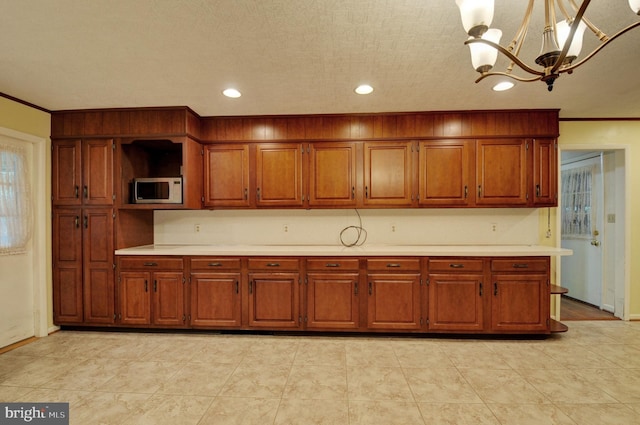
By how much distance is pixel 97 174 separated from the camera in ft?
10.6

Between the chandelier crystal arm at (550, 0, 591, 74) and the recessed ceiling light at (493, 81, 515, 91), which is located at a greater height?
the recessed ceiling light at (493, 81, 515, 91)

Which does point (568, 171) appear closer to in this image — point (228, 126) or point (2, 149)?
point (228, 126)

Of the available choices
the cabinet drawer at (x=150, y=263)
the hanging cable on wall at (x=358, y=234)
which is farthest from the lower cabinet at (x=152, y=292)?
the hanging cable on wall at (x=358, y=234)

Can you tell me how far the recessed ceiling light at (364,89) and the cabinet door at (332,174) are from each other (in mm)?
679

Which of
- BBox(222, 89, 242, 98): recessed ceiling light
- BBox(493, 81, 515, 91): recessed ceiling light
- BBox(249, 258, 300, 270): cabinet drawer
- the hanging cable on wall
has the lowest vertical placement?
BBox(249, 258, 300, 270): cabinet drawer

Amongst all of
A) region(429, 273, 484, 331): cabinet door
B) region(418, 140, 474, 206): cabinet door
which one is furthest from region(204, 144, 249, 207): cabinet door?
region(429, 273, 484, 331): cabinet door

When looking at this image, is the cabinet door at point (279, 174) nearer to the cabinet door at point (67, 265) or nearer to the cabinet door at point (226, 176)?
the cabinet door at point (226, 176)

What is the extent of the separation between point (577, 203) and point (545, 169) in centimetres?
191

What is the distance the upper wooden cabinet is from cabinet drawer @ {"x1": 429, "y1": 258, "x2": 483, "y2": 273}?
3.40m

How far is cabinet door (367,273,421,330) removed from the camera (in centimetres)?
304

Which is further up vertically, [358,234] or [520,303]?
[358,234]

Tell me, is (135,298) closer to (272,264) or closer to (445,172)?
(272,264)

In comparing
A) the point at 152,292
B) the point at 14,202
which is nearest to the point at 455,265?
the point at 152,292

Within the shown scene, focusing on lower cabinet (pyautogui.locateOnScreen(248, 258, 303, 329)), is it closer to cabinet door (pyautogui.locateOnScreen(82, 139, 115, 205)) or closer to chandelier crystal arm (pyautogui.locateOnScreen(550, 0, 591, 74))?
cabinet door (pyautogui.locateOnScreen(82, 139, 115, 205))
